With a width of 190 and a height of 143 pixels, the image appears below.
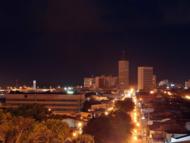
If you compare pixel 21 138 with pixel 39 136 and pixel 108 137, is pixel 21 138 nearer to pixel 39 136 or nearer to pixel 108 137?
pixel 39 136

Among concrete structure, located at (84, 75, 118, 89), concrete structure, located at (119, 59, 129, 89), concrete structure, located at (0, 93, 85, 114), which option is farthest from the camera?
concrete structure, located at (84, 75, 118, 89)

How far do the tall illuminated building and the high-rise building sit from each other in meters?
2.55

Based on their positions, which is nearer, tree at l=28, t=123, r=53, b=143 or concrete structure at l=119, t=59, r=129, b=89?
tree at l=28, t=123, r=53, b=143

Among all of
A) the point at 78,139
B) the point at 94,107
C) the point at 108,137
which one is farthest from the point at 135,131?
the point at 94,107

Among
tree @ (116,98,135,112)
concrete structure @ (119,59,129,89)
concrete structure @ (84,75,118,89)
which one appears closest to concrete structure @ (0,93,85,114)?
tree @ (116,98,135,112)

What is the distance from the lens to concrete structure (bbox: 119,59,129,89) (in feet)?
247

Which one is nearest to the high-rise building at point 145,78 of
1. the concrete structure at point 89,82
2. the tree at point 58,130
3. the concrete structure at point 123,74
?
the concrete structure at point 123,74

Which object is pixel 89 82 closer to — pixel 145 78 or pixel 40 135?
pixel 145 78

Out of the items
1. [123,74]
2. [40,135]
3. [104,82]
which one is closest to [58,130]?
[40,135]

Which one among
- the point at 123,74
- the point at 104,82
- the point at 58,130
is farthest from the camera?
the point at 104,82

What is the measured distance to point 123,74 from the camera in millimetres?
76312

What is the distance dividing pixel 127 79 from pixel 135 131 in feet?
194

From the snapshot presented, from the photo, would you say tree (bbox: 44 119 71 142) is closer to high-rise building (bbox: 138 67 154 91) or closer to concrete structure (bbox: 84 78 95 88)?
high-rise building (bbox: 138 67 154 91)

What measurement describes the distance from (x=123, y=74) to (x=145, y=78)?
16.9 feet
